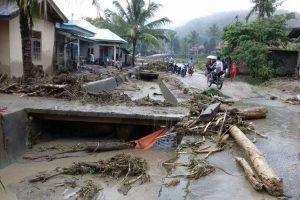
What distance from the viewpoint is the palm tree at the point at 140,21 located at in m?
39.2

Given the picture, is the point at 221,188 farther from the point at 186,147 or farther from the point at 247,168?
the point at 186,147

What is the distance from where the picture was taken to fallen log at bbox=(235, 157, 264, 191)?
644 centimetres

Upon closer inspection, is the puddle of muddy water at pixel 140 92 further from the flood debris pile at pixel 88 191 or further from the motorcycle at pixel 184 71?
the flood debris pile at pixel 88 191

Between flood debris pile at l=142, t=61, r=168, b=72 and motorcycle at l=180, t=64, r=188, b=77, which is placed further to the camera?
flood debris pile at l=142, t=61, r=168, b=72

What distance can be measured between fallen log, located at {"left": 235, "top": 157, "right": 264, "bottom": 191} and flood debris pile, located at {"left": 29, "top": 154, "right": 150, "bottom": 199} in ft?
8.47

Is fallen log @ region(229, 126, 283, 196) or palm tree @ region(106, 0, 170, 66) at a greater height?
palm tree @ region(106, 0, 170, 66)

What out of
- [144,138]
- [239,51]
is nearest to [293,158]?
[144,138]

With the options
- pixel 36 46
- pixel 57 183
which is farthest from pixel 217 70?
pixel 57 183

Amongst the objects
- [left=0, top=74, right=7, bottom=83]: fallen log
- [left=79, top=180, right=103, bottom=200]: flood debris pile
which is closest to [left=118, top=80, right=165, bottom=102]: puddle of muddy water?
[left=0, top=74, right=7, bottom=83]: fallen log

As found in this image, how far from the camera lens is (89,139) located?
13.8 m

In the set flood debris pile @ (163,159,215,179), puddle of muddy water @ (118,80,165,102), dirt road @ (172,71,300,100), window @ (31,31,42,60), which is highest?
window @ (31,31,42,60)

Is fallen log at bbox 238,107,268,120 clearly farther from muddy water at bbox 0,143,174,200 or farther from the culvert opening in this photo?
muddy water at bbox 0,143,174,200

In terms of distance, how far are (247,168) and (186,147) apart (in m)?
2.26

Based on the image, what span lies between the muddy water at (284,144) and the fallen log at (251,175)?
45 cm
